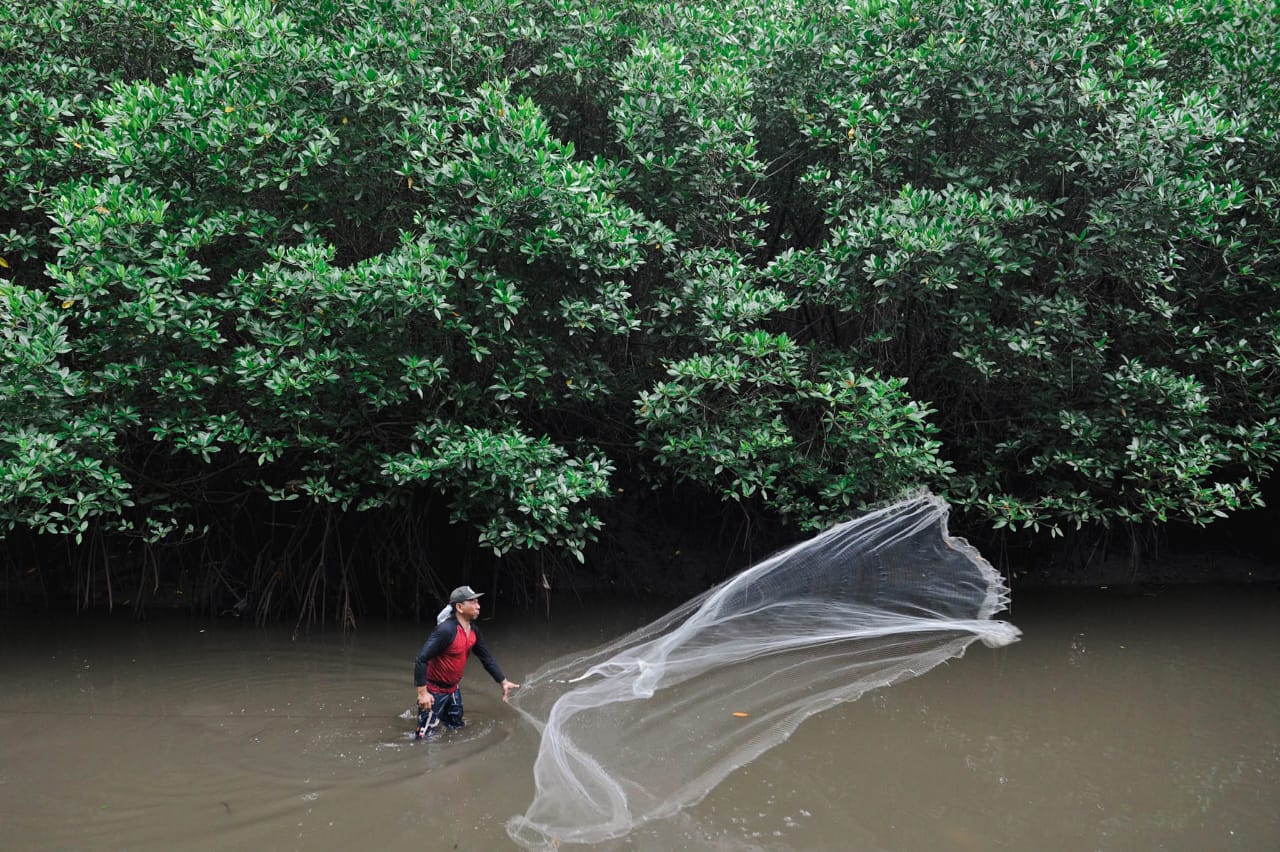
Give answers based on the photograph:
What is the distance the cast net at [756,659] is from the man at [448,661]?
51cm

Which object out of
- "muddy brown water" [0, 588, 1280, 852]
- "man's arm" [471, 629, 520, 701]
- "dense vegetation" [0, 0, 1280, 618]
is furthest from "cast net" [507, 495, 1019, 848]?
"dense vegetation" [0, 0, 1280, 618]

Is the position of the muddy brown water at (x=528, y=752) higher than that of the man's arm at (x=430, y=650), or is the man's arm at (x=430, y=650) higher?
the man's arm at (x=430, y=650)

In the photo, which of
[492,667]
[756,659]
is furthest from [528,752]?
[756,659]

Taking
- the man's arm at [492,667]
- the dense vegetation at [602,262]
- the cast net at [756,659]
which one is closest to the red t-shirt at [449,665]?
the man's arm at [492,667]

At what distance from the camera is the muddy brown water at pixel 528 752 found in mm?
5062

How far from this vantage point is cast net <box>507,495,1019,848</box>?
551 cm

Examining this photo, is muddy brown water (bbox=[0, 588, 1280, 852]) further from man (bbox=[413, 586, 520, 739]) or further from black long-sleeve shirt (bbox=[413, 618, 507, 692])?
black long-sleeve shirt (bbox=[413, 618, 507, 692])

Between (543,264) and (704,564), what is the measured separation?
172 inches

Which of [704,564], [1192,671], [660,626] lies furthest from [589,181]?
[1192,671]

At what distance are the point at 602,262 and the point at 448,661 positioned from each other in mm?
3019

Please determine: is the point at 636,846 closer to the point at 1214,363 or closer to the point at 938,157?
the point at 938,157

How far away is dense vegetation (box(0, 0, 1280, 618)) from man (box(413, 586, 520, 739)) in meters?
1.21

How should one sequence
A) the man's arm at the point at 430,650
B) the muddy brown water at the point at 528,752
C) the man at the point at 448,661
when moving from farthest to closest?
the man at the point at 448,661
the man's arm at the point at 430,650
the muddy brown water at the point at 528,752

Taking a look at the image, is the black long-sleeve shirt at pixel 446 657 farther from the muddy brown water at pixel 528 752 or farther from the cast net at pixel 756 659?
the cast net at pixel 756 659
